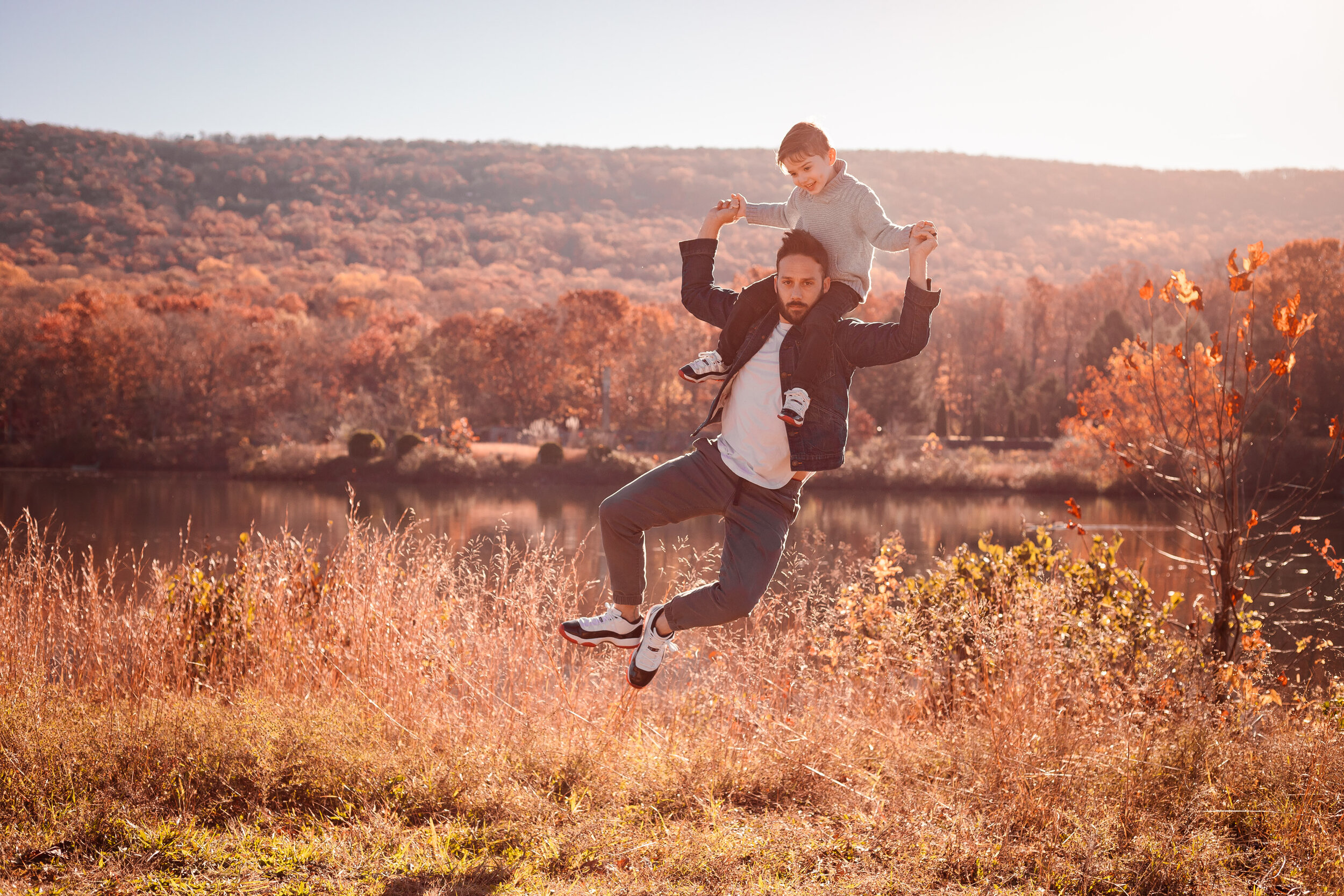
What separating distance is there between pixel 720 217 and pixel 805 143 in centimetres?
40

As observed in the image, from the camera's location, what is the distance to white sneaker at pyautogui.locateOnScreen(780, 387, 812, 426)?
2.85m

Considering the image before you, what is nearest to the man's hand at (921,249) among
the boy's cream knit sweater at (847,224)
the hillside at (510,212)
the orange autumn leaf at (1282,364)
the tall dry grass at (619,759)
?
the boy's cream knit sweater at (847,224)

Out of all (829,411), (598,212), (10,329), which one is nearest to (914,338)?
(829,411)

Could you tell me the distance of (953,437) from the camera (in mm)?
38500

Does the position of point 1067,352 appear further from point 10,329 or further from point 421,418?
point 10,329

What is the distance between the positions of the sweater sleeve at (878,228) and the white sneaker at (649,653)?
1342mm

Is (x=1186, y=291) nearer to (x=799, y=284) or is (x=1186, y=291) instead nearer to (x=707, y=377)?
(x=799, y=284)

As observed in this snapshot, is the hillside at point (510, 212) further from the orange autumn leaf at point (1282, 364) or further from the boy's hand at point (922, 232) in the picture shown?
the boy's hand at point (922, 232)

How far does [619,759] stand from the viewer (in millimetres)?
3588

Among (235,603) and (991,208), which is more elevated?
(991,208)

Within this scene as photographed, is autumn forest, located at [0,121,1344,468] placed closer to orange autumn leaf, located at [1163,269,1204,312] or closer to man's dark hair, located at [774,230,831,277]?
orange autumn leaf, located at [1163,269,1204,312]

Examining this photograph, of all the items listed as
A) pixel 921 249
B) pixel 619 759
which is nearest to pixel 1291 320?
pixel 921 249

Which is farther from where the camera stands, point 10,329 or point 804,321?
point 10,329

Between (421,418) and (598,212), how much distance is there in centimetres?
5209
